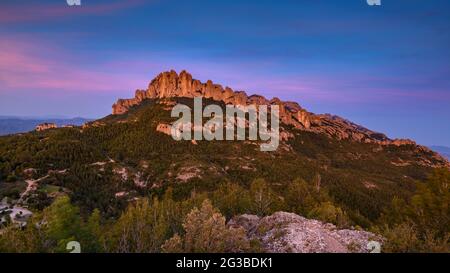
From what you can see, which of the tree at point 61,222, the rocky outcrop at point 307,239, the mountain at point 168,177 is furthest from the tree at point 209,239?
the tree at point 61,222

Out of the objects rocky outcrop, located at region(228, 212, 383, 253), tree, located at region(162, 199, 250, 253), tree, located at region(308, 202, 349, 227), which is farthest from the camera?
tree, located at region(308, 202, 349, 227)

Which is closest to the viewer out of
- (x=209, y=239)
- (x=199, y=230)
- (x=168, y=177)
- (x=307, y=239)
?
(x=209, y=239)

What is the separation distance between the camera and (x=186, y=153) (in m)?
160

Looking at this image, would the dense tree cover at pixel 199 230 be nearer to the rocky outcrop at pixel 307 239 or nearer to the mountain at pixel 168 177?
the mountain at pixel 168 177

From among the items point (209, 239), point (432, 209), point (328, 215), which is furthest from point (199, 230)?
point (328, 215)

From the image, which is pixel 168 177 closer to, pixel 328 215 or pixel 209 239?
pixel 328 215

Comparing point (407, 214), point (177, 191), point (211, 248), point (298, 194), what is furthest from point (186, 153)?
point (211, 248)

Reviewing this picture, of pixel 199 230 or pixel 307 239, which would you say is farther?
pixel 307 239

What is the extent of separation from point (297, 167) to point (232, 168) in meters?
35.0

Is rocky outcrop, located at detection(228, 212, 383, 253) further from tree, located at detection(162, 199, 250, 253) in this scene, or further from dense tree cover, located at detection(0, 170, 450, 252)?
tree, located at detection(162, 199, 250, 253)

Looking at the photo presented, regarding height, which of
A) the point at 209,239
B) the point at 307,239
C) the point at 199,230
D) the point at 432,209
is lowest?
the point at 432,209

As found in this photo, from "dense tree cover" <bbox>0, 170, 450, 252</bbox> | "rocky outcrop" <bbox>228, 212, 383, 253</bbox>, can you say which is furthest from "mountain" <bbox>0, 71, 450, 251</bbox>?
Result: "rocky outcrop" <bbox>228, 212, 383, 253</bbox>
